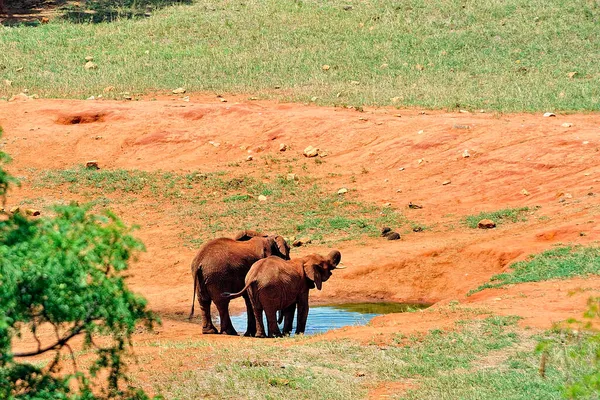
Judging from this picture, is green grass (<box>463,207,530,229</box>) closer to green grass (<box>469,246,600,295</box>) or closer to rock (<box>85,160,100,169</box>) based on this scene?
green grass (<box>469,246,600,295</box>)

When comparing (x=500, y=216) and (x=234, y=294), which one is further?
(x=500, y=216)

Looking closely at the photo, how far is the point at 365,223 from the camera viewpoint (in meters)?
19.6

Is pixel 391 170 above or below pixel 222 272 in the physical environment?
below

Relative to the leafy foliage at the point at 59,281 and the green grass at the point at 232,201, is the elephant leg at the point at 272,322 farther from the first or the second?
the leafy foliage at the point at 59,281

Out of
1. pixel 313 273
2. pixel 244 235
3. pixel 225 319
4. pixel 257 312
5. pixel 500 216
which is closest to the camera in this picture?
pixel 257 312

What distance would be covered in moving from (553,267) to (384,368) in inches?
212

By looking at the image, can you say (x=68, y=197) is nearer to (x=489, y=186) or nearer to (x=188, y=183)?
(x=188, y=183)

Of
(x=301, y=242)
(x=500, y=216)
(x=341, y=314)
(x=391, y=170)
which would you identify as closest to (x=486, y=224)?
(x=500, y=216)

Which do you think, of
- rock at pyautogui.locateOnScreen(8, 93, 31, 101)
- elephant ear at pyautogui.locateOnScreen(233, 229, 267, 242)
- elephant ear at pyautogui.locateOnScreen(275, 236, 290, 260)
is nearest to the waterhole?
elephant ear at pyautogui.locateOnScreen(275, 236, 290, 260)

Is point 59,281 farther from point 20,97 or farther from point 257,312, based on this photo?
point 20,97

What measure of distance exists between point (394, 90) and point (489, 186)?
7.21 meters

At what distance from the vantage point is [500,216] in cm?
1916

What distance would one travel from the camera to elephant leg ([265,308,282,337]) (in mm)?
13648

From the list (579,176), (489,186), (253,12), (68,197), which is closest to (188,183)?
(68,197)
